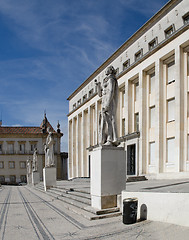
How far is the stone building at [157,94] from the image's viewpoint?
2067cm

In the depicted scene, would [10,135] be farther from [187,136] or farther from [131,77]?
[187,136]

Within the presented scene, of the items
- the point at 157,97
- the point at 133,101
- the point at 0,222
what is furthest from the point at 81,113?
the point at 0,222

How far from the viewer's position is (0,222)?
8.64 m

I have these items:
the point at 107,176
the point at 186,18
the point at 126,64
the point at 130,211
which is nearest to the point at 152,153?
the point at 126,64

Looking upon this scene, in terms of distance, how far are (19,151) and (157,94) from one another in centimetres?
5101

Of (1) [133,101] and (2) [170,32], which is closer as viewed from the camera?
(2) [170,32]

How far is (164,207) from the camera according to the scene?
6.45 meters

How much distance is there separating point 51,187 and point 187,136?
1055 centimetres

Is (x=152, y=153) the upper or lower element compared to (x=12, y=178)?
upper

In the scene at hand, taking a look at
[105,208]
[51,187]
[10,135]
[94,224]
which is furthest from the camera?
[10,135]

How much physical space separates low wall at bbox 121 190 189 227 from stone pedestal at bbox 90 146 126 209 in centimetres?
121

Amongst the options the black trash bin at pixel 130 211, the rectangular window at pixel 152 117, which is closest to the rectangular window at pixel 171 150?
the rectangular window at pixel 152 117

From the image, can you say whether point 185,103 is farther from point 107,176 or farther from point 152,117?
point 107,176

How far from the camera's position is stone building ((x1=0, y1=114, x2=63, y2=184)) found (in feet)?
219
